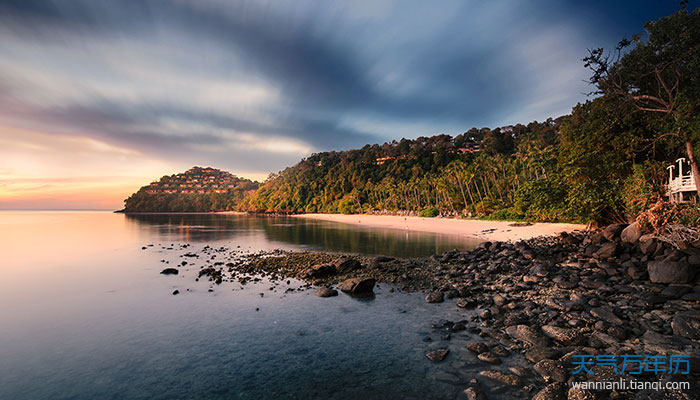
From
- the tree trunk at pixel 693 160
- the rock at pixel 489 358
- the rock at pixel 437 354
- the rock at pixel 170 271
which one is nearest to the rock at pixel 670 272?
the tree trunk at pixel 693 160

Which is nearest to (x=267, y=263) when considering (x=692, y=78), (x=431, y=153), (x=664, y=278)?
(x=664, y=278)

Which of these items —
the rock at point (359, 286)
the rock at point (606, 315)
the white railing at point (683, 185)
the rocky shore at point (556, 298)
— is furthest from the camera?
the white railing at point (683, 185)

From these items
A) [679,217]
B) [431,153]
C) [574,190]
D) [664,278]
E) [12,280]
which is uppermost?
[431,153]

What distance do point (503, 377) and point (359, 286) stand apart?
8.65m

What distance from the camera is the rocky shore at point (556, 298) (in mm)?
6895

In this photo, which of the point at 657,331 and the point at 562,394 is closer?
the point at 562,394

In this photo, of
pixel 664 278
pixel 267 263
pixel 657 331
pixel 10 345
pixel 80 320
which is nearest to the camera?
pixel 657 331

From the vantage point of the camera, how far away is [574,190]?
80.1ft

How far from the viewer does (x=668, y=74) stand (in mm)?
19812

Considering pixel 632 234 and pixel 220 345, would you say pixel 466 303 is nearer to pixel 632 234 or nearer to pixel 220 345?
pixel 220 345

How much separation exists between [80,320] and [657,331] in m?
21.2

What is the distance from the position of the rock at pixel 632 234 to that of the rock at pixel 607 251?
4.11 feet

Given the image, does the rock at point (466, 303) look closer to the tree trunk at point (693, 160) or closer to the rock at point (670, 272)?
the rock at point (670, 272)

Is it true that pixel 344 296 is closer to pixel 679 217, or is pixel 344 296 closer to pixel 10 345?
pixel 10 345
